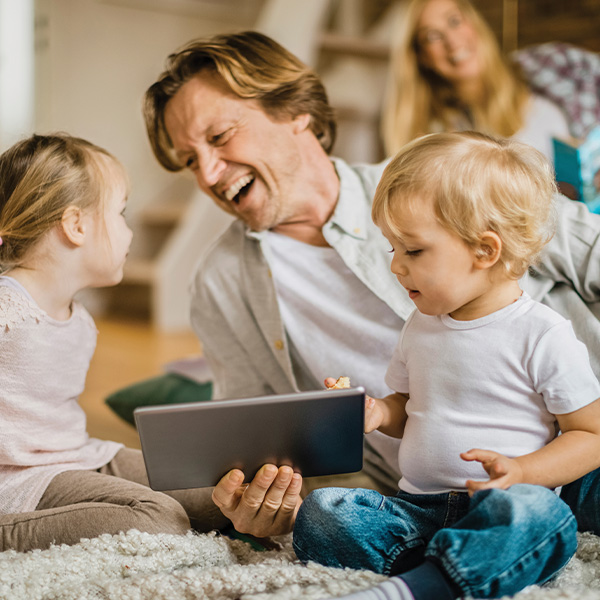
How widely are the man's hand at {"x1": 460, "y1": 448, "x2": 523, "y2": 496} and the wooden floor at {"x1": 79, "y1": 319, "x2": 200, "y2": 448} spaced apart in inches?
47.6

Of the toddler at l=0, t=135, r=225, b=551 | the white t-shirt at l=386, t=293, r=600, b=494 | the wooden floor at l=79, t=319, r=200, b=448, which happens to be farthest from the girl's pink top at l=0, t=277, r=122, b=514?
the wooden floor at l=79, t=319, r=200, b=448

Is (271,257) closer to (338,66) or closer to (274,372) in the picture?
(274,372)

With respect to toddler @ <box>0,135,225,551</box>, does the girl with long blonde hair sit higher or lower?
higher

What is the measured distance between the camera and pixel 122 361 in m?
3.02

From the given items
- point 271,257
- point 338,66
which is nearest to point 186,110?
point 271,257

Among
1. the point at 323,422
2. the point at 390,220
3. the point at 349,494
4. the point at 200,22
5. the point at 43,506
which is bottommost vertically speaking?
the point at 43,506

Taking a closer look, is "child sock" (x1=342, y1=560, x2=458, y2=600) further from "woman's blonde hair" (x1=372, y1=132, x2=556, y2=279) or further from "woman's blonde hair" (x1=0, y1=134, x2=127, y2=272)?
"woman's blonde hair" (x1=0, y1=134, x2=127, y2=272)

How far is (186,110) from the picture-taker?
1.42 metres

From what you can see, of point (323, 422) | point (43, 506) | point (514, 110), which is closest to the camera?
point (323, 422)

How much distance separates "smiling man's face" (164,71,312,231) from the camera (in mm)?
1416

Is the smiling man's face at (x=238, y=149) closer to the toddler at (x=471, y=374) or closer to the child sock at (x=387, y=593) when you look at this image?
the toddler at (x=471, y=374)

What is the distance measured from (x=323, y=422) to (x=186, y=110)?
0.73 m

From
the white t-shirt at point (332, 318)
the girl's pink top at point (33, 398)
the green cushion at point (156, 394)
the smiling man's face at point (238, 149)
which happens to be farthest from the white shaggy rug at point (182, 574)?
the green cushion at point (156, 394)

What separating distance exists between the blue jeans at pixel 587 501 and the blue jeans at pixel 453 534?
183mm
